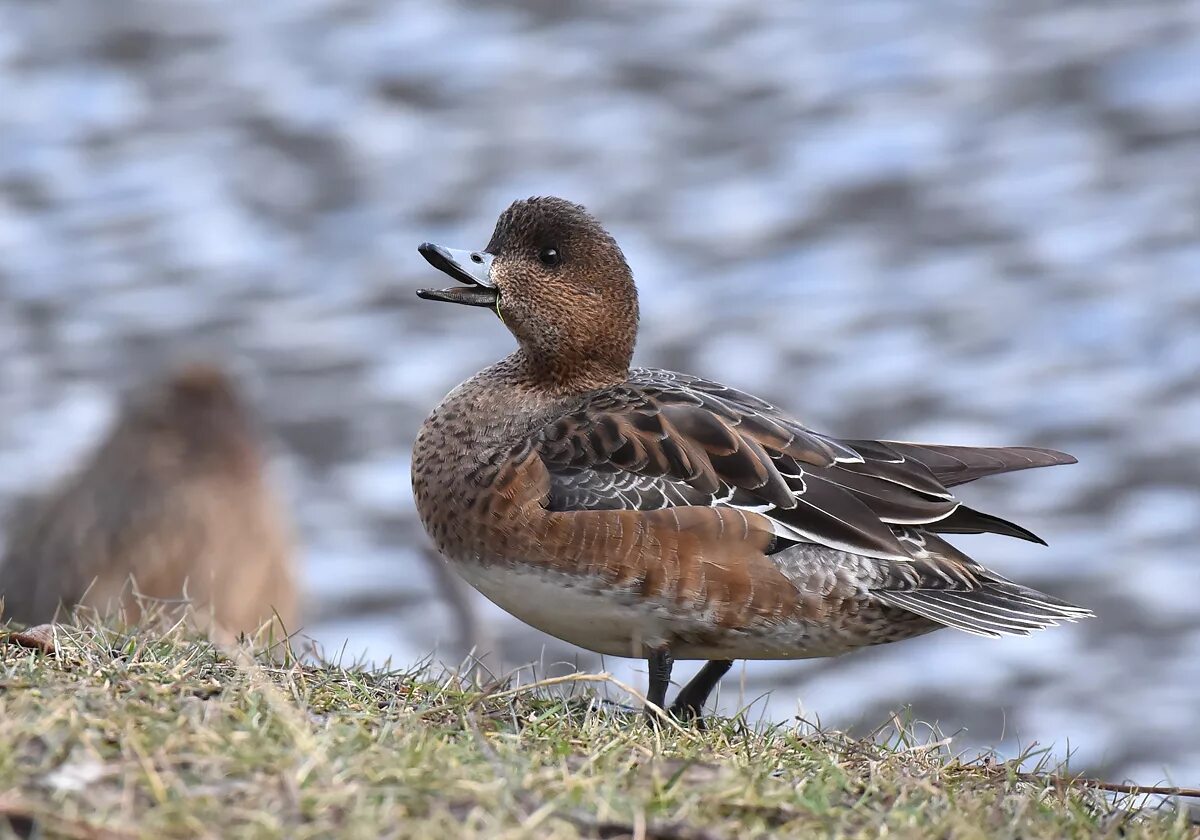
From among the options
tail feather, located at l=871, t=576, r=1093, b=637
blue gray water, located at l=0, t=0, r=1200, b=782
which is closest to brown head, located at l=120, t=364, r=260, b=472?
blue gray water, located at l=0, t=0, r=1200, b=782

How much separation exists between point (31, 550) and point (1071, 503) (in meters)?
5.10

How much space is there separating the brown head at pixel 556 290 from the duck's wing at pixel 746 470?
0.16m

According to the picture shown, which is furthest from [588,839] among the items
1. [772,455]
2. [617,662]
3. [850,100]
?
[850,100]

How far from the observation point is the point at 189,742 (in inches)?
131

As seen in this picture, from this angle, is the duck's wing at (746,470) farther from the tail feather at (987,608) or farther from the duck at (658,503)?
the tail feather at (987,608)

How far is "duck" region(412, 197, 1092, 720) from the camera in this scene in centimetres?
452

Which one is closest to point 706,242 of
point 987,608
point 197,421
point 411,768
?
point 197,421

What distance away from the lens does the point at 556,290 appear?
509 cm

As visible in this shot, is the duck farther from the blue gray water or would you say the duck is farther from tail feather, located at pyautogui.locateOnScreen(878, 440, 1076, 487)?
the blue gray water

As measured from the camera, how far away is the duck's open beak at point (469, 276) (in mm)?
5016

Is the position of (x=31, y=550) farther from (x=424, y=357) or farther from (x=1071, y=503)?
(x=1071, y=503)

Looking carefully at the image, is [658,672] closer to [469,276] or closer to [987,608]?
[987,608]

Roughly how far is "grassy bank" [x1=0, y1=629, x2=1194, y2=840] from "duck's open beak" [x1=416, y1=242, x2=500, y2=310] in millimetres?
1239

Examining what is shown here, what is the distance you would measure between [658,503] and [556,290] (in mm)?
808
